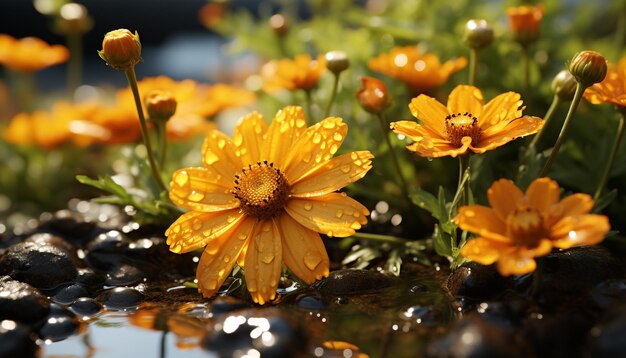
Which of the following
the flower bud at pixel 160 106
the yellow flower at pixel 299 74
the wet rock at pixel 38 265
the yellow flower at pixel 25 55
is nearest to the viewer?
the wet rock at pixel 38 265

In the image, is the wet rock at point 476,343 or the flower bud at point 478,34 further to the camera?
the flower bud at point 478,34

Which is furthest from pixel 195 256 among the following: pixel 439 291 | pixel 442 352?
pixel 442 352

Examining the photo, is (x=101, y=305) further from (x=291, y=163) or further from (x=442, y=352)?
(x=442, y=352)

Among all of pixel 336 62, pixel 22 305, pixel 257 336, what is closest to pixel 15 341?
pixel 22 305

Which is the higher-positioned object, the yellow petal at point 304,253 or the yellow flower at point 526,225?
the yellow petal at point 304,253

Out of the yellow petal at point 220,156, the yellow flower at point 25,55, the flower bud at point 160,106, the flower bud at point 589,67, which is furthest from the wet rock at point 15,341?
the yellow flower at point 25,55

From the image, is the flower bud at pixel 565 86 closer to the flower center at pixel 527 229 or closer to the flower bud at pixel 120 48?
the flower center at pixel 527 229

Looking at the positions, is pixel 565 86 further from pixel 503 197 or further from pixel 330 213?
pixel 330 213
